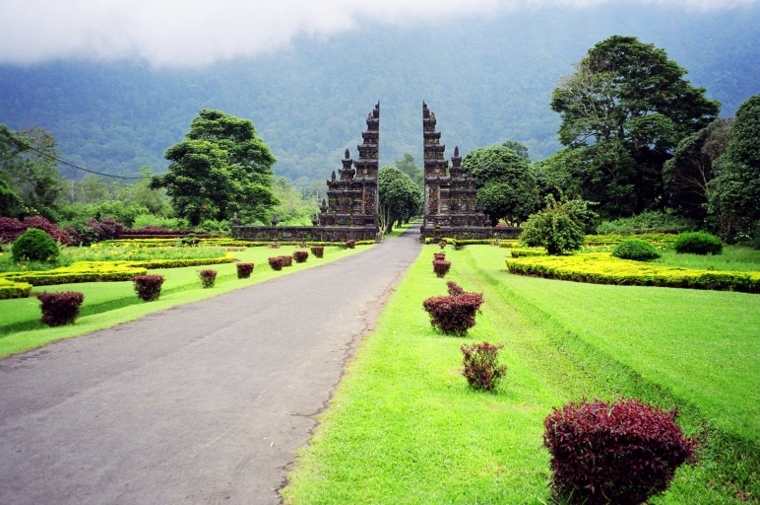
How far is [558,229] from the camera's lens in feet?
71.0

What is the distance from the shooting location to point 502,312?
12945mm

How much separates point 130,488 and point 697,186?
3949 cm

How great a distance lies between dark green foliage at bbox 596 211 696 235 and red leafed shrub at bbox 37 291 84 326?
35.8 meters

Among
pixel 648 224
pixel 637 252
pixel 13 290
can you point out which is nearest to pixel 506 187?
pixel 648 224

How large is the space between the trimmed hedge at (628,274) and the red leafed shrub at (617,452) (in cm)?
1238

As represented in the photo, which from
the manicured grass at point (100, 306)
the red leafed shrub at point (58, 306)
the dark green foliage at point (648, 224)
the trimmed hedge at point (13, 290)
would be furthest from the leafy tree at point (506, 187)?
the red leafed shrub at point (58, 306)

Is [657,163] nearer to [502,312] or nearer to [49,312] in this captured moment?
[502,312]

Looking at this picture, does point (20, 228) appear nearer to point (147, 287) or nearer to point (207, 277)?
point (207, 277)

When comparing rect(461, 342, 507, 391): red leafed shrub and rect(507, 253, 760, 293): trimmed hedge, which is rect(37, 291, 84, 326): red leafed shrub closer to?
rect(461, 342, 507, 391): red leafed shrub

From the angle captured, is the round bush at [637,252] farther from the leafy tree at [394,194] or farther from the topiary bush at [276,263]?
the leafy tree at [394,194]

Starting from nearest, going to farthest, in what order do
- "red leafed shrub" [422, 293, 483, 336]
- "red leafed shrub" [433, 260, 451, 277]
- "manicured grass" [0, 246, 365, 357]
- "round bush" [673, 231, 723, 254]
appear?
1. "manicured grass" [0, 246, 365, 357]
2. "red leafed shrub" [422, 293, 483, 336]
3. "red leafed shrub" [433, 260, 451, 277]
4. "round bush" [673, 231, 723, 254]

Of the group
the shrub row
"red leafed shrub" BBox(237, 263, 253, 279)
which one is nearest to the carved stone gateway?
"red leafed shrub" BBox(237, 263, 253, 279)

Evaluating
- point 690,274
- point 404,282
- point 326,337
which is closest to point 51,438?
point 326,337

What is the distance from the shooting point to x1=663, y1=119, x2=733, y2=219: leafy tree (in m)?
32.5
